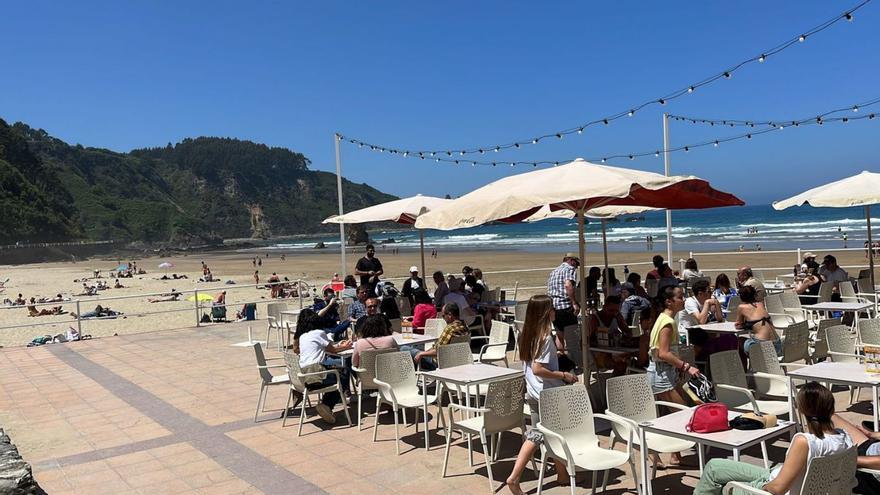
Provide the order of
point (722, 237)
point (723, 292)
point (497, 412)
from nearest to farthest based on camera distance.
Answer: point (497, 412), point (723, 292), point (722, 237)

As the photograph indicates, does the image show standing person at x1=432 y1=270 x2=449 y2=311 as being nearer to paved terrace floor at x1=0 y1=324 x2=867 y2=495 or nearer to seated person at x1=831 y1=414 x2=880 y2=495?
paved terrace floor at x1=0 y1=324 x2=867 y2=495

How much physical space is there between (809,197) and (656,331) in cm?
550

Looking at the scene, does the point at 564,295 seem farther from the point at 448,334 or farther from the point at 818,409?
the point at 818,409

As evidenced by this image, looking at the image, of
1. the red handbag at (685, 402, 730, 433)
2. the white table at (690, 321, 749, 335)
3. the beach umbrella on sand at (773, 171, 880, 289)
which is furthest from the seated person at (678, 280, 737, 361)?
the beach umbrella on sand at (773, 171, 880, 289)

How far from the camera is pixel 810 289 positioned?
30.9ft

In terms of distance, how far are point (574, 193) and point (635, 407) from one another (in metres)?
1.50

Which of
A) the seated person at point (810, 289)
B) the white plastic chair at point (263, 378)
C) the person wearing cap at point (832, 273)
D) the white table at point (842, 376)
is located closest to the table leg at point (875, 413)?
the white table at point (842, 376)

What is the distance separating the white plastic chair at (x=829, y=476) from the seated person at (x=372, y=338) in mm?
3551

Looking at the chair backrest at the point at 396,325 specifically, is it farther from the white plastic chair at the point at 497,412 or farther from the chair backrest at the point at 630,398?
the chair backrest at the point at 630,398

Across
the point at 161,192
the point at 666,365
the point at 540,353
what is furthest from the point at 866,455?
the point at 161,192

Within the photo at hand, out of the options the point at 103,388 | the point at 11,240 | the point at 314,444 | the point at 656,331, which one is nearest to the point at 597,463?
the point at 656,331

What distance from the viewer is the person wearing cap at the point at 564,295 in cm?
746

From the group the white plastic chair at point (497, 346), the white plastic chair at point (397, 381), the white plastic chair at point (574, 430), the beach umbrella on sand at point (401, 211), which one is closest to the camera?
the white plastic chair at point (574, 430)

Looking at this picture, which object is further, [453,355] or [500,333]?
[500,333]
